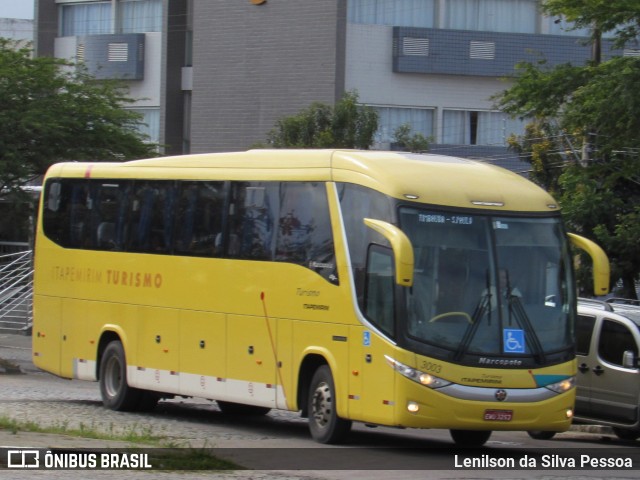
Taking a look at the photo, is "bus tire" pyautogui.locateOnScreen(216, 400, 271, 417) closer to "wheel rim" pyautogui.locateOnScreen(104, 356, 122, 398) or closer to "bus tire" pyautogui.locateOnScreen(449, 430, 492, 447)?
"wheel rim" pyautogui.locateOnScreen(104, 356, 122, 398)

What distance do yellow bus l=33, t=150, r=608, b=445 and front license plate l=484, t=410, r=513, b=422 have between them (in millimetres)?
15

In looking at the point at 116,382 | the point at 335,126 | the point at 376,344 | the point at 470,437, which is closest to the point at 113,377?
the point at 116,382

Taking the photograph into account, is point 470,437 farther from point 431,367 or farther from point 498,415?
point 431,367

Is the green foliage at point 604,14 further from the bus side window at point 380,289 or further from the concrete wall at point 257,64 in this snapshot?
the concrete wall at point 257,64

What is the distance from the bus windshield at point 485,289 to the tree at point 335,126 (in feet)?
72.6

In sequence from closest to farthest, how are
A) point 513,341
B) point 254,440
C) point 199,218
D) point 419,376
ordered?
point 419,376
point 513,341
point 254,440
point 199,218

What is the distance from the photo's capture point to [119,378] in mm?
18875

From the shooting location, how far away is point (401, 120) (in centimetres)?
4312

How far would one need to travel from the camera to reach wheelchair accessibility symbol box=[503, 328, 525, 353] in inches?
539

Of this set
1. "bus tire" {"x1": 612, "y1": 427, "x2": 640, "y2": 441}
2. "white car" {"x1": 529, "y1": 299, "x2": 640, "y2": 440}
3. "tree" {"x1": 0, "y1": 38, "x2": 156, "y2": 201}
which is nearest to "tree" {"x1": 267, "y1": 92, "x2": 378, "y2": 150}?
"tree" {"x1": 0, "y1": 38, "x2": 156, "y2": 201}

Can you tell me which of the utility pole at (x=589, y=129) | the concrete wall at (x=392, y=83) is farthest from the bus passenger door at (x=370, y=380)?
the concrete wall at (x=392, y=83)

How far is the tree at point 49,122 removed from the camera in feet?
102

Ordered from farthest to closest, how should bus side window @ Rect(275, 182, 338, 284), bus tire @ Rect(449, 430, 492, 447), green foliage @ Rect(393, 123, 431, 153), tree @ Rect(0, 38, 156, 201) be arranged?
green foliage @ Rect(393, 123, 431, 153) < tree @ Rect(0, 38, 156, 201) < bus tire @ Rect(449, 430, 492, 447) < bus side window @ Rect(275, 182, 338, 284)

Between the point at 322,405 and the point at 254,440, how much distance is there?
1.12m
